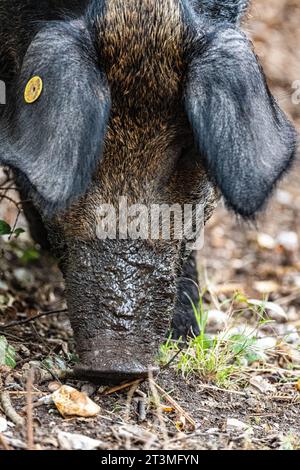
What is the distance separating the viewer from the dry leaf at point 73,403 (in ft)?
12.2

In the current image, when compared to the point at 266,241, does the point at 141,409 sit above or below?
above

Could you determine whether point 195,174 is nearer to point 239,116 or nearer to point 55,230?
point 239,116

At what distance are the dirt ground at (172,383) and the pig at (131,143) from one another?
0.22 metres

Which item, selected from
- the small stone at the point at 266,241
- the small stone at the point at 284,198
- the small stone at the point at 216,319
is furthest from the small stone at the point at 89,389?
the small stone at the point at 284,198

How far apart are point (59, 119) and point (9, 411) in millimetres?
1248

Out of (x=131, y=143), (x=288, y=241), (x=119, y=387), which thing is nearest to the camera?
(x=119, y=387)

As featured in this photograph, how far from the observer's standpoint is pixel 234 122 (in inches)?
159

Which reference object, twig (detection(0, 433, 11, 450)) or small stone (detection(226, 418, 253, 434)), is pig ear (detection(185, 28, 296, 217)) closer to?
small stone (detection(226, 418, 253, 434))

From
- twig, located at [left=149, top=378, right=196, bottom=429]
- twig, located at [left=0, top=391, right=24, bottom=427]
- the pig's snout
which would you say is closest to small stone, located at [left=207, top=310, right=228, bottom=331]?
twig, located at [left=149, top=378, right=196, bottom=429]

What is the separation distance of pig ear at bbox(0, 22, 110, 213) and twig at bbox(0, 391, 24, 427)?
81 centimetres

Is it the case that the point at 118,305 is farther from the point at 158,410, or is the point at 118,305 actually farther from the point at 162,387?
the point at 162,387

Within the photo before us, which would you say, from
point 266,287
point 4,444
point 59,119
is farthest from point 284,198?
point 4,444

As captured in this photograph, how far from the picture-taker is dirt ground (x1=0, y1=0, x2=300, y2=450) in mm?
3605

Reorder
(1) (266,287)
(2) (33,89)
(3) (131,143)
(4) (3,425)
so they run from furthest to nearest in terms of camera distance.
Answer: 1. (1) (266,287)
2. (3) (131,143)
3. (2) (33,89)
4. (4) (3,425)
